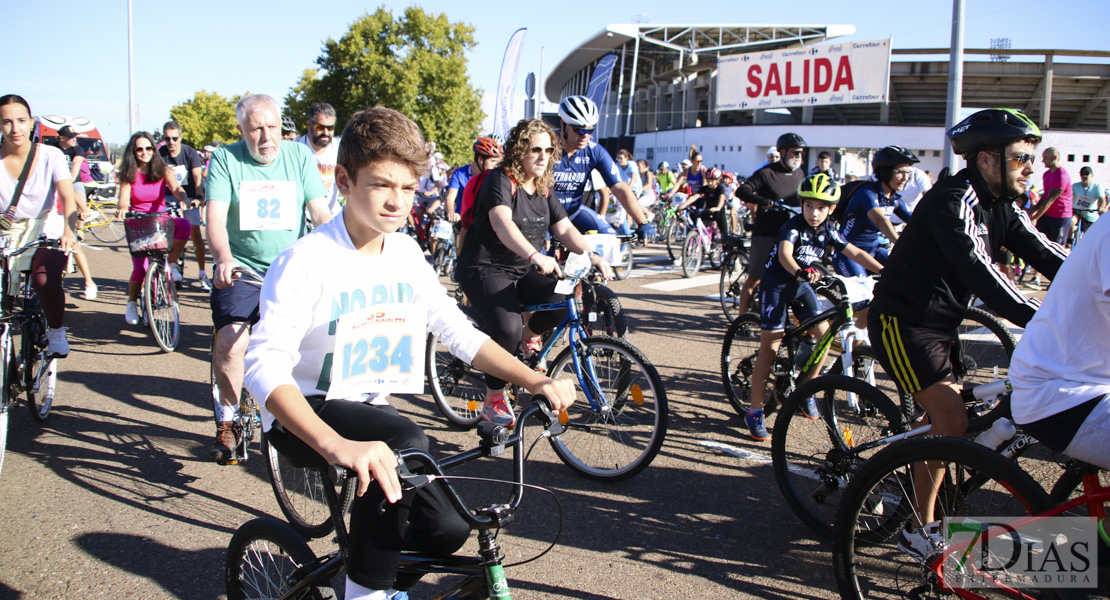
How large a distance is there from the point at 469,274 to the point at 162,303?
408 cm

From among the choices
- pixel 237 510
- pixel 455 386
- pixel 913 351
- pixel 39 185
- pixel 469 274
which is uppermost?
pixel 39 185

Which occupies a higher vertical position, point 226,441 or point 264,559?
point 264,559

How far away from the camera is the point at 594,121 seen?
5.97 meters

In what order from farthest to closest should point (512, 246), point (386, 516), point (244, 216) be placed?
point (512, 246), point (244, 216), point (386, 516)

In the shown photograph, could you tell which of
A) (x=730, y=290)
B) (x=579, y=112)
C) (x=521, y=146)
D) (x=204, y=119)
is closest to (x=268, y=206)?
(x=521, y=146)

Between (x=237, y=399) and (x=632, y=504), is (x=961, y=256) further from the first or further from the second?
(x=237, y=399)

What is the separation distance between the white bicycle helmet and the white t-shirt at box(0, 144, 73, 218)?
3725 mm

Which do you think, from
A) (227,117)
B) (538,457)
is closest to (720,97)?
Answer: (538,457)

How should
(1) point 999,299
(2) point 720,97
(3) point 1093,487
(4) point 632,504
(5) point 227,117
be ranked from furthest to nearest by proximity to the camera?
1. (5) point 227,117
2. (2) point 720,97
3. (4) point 632,504
4. (1) point 999,299
5. (3) point 1093,487

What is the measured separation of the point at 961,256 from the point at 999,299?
0.72 feet

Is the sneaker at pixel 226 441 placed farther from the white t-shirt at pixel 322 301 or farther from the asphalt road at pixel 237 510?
the white t-shirt at pixel 322 301

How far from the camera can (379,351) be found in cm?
218

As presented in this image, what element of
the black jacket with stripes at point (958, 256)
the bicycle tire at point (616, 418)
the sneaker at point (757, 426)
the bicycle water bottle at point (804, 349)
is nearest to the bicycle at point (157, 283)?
the bicycle tire at point (616, 418)

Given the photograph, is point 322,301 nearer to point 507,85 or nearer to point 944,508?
point 944,508
